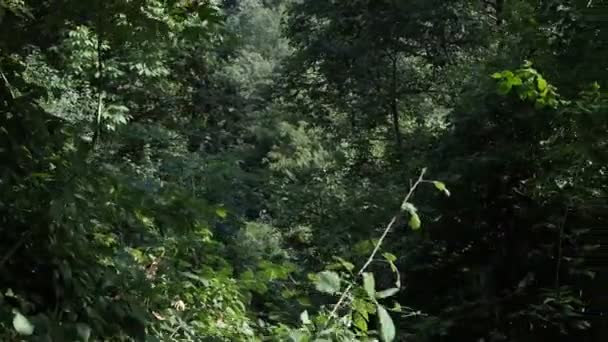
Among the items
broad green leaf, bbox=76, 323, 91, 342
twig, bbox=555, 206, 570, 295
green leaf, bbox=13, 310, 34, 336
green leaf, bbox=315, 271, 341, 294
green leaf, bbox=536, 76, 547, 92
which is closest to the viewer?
green leaf, bbox=13, 310, 34, 336

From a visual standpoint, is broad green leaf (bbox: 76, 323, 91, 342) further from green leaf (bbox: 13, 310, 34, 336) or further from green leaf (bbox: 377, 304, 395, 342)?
green leaf (bbox: 377, 304, 395, 342)

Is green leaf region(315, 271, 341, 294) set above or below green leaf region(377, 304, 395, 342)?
above

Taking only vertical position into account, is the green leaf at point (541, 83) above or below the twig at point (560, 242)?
above

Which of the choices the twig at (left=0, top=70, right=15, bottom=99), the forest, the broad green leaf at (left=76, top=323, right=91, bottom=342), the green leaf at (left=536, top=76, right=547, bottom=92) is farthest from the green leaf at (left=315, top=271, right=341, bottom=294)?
the green leaf at (left=536, top=76, right=547, bottom=92)

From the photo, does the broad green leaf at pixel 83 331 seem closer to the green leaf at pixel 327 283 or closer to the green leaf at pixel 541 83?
the green leaf at pixel 327 283

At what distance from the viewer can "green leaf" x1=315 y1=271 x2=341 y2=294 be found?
135cm

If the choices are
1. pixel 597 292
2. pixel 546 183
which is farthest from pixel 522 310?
pixel 546 183

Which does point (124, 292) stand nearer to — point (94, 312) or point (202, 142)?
point (94, 312)

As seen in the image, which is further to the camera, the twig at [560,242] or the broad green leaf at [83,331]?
the twig at [560,242]

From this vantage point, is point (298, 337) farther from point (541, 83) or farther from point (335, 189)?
point (335, 189)

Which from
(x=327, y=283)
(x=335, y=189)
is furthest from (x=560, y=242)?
(x=335, y=189)

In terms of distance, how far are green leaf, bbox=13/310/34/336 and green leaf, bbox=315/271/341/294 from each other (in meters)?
0.53

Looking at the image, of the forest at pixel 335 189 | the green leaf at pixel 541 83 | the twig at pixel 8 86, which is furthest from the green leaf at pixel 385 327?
the green leaf at pixel 541 83

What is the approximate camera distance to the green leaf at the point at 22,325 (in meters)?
1.09
